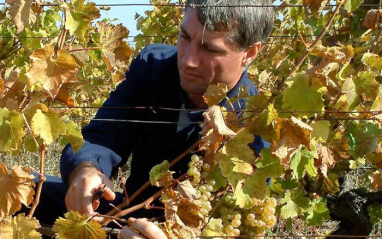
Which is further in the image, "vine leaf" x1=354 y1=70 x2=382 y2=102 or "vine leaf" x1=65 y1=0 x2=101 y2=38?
"vine leaf" x1=354 y1=70 x2=382 y2=102

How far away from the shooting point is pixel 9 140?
1.45 metres

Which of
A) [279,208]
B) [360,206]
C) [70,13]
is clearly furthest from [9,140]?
[360,206]

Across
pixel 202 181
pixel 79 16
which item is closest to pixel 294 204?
pixel 202 181

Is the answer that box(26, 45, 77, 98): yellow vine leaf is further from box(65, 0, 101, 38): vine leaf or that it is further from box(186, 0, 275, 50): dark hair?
box(186, 0, 275, 50): dark hair

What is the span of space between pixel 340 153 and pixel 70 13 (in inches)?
43.7

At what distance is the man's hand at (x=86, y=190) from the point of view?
1565 mm

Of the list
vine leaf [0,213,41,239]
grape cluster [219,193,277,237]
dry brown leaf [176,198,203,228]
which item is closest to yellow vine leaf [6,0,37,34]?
vine leaf [0,213,41,239]

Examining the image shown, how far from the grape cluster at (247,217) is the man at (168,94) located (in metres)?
0.24

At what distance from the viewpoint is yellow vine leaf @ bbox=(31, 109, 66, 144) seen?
143cm

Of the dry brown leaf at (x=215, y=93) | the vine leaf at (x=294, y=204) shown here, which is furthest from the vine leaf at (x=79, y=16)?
the vine leaf at (x=294, y=204)

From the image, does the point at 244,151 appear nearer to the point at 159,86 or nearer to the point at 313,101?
the point at 313,101

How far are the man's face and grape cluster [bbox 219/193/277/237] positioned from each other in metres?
0.38

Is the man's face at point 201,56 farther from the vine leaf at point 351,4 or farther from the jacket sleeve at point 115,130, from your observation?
the vine leaf at point 351,4

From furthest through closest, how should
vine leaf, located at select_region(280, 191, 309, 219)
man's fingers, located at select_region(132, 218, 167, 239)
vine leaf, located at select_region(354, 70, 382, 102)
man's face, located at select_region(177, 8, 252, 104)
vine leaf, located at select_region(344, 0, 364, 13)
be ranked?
vine leaf, located at select_region(280, 191, 309, 219), vine leaf, located at select_region(344, 0, 364, 13), man's face, located at select_region(177, 8, 252, 104), vine leaf, located at select_region(354, 70, 382, 102), man's fingers, located at select_region(132, 218, 167, 239)
